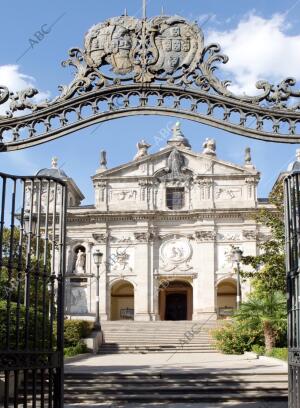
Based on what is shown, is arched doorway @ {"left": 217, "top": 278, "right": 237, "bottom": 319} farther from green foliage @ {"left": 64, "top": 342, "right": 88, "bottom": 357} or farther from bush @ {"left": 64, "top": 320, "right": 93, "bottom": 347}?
green foliage @ {"left": 64, "top": 342, "right": 88, "bottom": 357}

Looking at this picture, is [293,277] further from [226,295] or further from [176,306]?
[176,306]

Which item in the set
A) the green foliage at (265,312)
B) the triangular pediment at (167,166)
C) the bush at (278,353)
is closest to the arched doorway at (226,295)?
the triangular pediment at (167,166)

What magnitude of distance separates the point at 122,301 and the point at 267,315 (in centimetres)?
2614

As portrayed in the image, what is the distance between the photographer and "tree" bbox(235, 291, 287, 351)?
21891 mm

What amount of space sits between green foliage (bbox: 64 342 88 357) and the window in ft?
76.0

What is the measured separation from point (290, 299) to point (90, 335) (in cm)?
2131

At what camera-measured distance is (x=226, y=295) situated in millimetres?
46188

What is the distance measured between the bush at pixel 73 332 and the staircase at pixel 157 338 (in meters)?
1.22

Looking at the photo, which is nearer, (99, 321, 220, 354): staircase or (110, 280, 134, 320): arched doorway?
(99, 321, 220, 354): staircase

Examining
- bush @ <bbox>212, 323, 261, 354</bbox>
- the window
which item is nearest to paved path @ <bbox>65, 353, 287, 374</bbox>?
bush @ <bbox>212, 323, 261, 354</bbox>

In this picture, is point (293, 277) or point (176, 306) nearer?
point (293, 277)

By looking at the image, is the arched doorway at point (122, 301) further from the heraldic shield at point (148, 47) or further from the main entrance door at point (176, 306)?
the heraldic shield at point (148, 47)

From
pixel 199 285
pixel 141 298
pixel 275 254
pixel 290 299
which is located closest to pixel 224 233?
pixel 199 285

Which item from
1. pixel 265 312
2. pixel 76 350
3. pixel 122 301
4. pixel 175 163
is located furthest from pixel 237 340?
pixel 175 163
